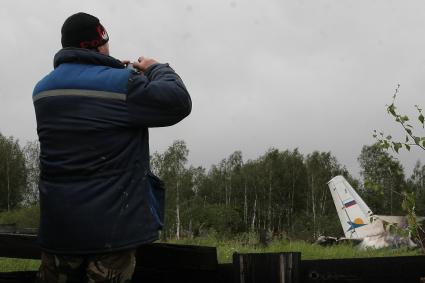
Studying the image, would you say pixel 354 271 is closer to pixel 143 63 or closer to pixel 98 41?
pixel 143 63

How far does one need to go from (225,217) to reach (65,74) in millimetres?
58424

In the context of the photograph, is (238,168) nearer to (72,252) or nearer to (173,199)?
(173,199)

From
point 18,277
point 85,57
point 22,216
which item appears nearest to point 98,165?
point 85,57

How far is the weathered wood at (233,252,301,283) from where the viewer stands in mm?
2734

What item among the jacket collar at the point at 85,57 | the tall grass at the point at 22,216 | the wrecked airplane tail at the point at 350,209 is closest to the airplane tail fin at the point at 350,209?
the wrecked airplane tail at the point at 350,209

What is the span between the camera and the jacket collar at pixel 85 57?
7.93 feet

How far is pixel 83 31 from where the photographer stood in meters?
2.46

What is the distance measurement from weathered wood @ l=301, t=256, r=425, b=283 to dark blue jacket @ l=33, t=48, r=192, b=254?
88cm

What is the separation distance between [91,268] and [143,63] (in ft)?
2.95

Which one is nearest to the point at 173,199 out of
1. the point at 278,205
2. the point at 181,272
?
the point at 278,205

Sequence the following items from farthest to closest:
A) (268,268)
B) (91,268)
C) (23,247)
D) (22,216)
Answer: (22,216) < (23,247) < (268,268) < (91,268)

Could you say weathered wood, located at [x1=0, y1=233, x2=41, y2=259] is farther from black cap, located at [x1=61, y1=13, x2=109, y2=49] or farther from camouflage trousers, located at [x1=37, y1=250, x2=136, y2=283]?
black cap, located at [x1=61, y1=13, x2=109, y2=49]

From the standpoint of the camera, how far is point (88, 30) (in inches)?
97.0

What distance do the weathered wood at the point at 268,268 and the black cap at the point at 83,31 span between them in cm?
117
